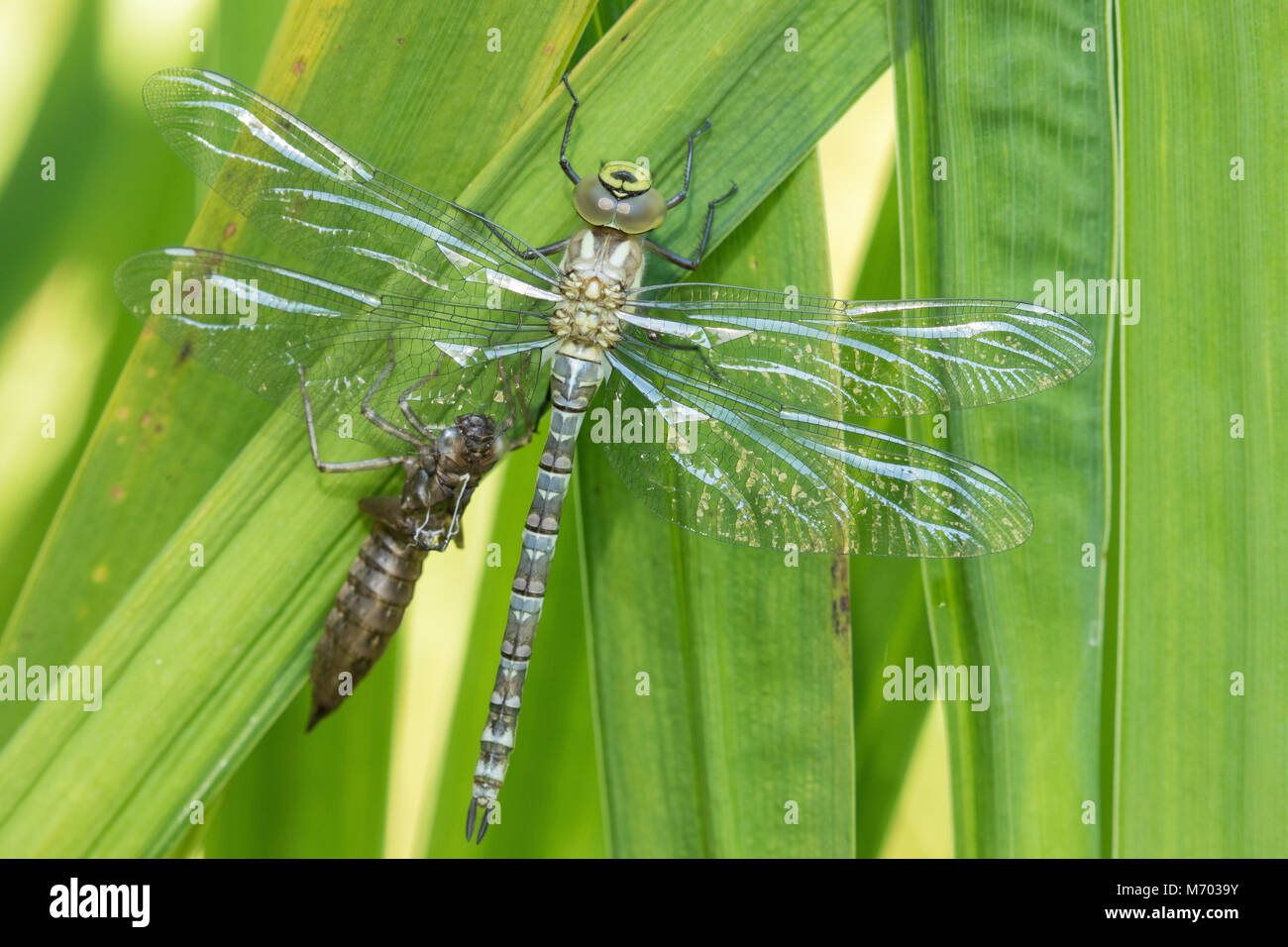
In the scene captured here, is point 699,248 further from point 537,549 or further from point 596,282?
point 537,549

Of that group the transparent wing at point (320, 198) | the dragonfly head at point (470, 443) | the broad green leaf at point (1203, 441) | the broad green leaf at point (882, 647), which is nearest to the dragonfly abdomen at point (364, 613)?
the dragonfly head at point (470, 443)

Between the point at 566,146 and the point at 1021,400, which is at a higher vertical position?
the point at 566,146

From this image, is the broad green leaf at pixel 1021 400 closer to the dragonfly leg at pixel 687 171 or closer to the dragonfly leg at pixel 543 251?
the dragonfly leg at pixel 687 171

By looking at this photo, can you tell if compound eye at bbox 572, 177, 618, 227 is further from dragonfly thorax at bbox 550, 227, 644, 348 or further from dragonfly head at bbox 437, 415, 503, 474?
dragonfly head at bbox 437, 415, 503, 474

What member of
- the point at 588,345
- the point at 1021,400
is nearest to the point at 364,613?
the point at 588,345
